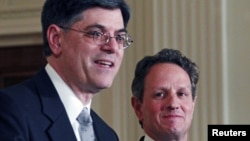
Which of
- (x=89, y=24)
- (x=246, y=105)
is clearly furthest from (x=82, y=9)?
(x=246, y=105)

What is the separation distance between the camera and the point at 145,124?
2.43 m

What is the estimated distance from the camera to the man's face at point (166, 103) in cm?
235

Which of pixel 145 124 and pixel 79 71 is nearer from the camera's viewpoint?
pixel 79 71

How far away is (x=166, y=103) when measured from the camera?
93.8 inches

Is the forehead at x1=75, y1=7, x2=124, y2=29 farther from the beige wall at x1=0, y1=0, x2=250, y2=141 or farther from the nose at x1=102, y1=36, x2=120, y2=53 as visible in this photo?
the beige wall at x1=0, y1=0, x2=250, y2=141

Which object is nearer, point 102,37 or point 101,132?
point 102,37

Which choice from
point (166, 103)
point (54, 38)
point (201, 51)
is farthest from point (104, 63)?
point (201, 51)

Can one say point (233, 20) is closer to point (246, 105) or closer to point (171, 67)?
point (246, 105)

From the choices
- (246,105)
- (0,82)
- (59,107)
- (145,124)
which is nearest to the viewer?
(59,107)

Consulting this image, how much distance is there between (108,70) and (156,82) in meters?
0.77

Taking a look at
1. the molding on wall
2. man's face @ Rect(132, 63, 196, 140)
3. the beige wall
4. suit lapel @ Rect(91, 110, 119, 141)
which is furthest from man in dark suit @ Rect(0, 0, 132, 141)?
the molding on wall

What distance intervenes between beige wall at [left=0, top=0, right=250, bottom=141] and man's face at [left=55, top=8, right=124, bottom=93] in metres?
2.42

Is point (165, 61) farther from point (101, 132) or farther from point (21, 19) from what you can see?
point (21, 19)

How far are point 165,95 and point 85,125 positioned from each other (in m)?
0.71
